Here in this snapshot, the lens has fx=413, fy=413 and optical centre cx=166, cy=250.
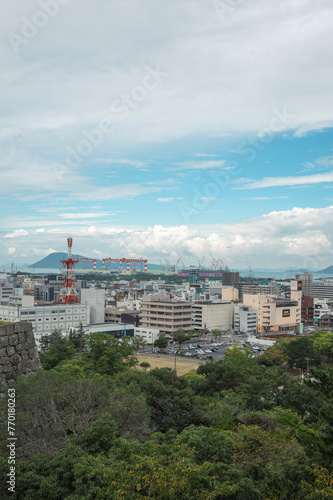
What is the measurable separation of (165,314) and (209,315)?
8.53m

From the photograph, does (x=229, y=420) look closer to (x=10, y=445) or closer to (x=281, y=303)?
(x=10, y=445)

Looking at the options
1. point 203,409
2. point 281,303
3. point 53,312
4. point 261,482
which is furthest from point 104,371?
point 281,303

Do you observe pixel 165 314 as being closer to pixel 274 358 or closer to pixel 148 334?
pixel 148 334

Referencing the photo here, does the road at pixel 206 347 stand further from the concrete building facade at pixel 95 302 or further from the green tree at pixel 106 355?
the green tree at pixel 106 355

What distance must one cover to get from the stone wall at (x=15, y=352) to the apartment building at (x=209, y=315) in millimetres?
48916

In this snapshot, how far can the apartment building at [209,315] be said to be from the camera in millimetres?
54594

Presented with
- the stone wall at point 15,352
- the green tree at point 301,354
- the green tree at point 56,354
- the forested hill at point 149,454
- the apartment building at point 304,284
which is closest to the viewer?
the forested hill at point 149,454

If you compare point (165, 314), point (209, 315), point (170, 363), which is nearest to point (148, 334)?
point (165, 314)

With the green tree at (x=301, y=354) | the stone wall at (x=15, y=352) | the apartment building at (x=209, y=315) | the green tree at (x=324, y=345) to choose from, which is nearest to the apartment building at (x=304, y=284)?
the apartment building at (x=209, y=315)

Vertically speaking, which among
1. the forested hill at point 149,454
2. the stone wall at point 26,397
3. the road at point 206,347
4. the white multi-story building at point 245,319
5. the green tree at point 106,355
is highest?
the stone wall at point 26,397

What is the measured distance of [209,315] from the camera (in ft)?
180

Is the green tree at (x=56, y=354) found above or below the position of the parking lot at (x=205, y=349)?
above

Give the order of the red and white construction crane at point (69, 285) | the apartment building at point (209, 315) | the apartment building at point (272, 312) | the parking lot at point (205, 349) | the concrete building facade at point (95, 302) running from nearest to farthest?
the parking lot at point (205, 349), the red and white construction crane at point (69, 285), the concrete building facade at point (95, 302), the apartment building at point (209, 315), the apartment building at point (272, 312)

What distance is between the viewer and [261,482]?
684 centimetres
